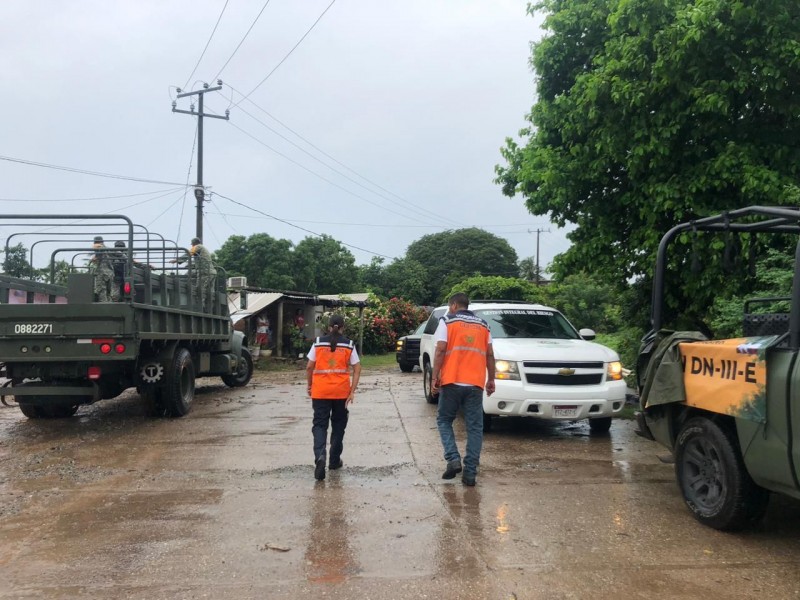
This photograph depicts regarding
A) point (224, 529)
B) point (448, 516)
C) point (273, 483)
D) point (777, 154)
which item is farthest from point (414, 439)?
point (777, 154)

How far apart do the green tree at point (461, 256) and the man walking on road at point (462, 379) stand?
56.6 metres

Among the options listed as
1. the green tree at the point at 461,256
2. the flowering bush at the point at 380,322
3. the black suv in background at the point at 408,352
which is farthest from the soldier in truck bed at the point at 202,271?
the green tree at the point at 461,256

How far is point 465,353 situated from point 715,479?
91.6 inches

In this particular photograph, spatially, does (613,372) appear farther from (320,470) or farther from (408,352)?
(408,352)

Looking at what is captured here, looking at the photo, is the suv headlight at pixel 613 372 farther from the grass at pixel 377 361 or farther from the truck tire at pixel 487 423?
the grass at pixel 377 361

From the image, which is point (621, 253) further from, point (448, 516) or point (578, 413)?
point (448, 516)

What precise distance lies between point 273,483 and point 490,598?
302 centimetres

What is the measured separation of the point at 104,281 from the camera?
30.6 feet

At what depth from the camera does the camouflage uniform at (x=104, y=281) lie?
9.29 metres

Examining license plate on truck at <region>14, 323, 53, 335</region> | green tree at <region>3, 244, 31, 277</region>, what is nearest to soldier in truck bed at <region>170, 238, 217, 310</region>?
green tree at <region>3, 244, 31, 277</region>

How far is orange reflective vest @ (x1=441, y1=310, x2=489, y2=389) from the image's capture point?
20.5ft

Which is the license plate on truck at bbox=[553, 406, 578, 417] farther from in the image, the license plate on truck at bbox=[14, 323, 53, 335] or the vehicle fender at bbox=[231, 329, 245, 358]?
the vehicle fender at bbox=[231, 329, 245, 358]

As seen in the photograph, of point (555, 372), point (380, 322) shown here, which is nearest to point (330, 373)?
point (555, 372)

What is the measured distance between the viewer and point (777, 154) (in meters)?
8.32
